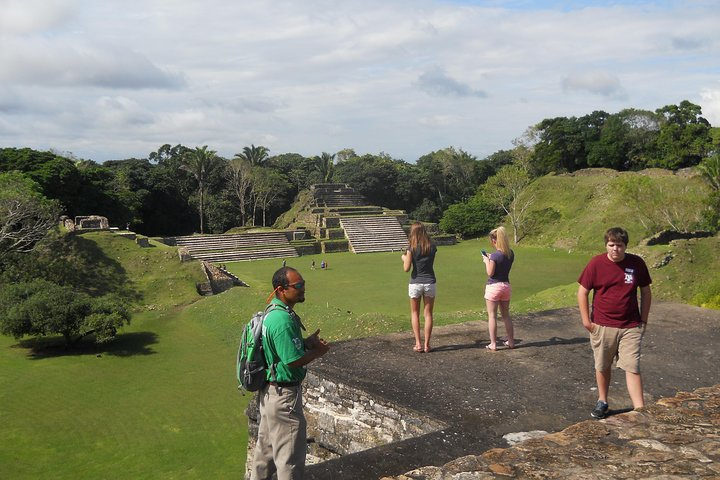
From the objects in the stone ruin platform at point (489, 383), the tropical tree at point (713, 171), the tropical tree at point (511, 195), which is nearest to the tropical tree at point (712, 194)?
the tropical tree at point (713, 171)

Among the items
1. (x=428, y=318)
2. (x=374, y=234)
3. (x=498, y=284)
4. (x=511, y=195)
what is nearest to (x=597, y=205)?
(x=511, y=195)

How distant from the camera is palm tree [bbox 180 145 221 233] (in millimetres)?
40156

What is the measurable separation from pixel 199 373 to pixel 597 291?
29.6ft

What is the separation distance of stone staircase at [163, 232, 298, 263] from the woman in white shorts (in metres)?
23.6

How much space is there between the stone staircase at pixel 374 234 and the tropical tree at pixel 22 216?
17.1 m

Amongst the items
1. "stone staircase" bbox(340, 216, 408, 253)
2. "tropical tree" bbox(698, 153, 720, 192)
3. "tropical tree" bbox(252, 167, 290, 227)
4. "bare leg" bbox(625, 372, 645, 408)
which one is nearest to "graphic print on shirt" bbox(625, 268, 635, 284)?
"bare leg" bbox(625, 372, 645, 408)

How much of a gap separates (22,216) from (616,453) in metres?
18.8

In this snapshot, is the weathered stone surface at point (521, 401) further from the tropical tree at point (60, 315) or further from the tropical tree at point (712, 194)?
the tropical tree at point (712, 194)

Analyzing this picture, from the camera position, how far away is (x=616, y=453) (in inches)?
112

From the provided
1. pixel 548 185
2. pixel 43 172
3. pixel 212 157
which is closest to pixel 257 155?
pixel 212 157

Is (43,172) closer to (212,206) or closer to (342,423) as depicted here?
(212,206)

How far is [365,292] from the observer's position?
18.5 metres

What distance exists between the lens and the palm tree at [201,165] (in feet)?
132

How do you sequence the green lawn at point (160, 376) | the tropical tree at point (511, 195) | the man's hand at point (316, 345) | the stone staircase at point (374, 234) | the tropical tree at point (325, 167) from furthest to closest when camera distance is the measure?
the tropical tree at point (325, 167) → the tropical tree at point (511, 195) → the stone staircase at point (374, 234) → the green lawn at point (160, 376) → the man's hand at point (316, 345)
